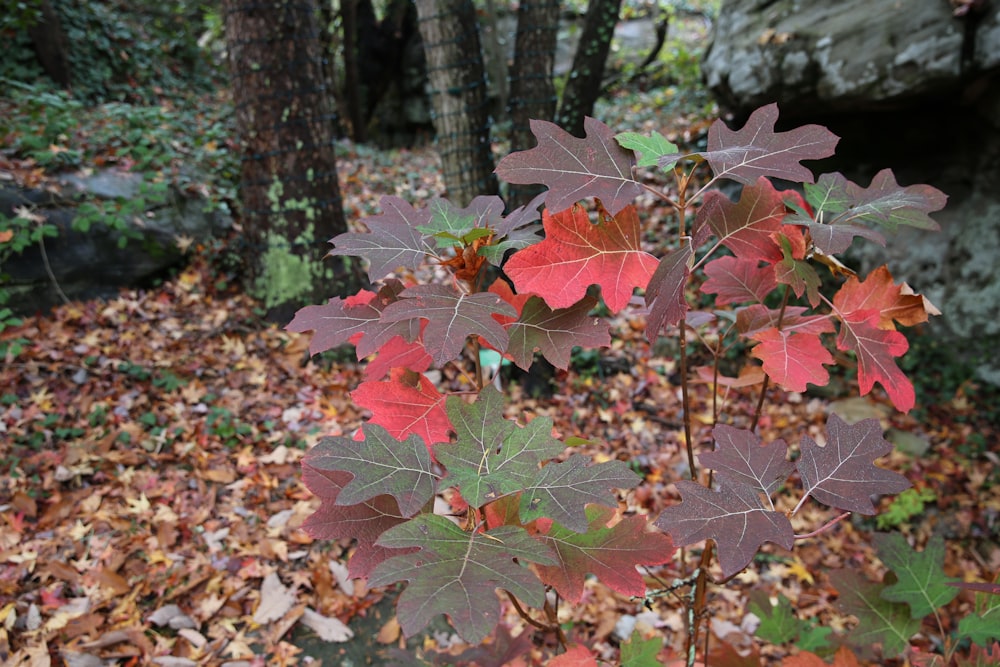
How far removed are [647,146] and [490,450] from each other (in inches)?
19.9

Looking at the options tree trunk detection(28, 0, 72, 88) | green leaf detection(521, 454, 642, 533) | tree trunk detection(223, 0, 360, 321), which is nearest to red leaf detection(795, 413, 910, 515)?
green leaf detection(521, 454, 642, 533)

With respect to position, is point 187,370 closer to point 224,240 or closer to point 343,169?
point 224,240

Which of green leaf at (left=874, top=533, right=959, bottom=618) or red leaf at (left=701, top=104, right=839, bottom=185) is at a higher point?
red leaf at (left=701, top=104, right=839, bottom=185)

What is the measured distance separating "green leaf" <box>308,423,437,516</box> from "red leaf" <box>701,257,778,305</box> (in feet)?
2.30

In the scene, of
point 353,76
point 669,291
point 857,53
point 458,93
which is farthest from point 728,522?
point 353,76

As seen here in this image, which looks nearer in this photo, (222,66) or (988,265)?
(988,265)

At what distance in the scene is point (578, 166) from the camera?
0.91 metres

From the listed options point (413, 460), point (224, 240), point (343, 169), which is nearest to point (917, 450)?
point (413, 460)

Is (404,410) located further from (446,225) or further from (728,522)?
(728,522)

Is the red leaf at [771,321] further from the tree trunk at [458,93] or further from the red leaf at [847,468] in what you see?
the tree trunk at [458,93]

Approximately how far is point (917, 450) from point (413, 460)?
13.4 feet

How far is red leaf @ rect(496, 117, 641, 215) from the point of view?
879 millimetres

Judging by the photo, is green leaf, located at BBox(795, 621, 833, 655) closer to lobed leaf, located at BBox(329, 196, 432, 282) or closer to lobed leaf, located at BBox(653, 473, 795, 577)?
lobed leaf, located at BBox(653, 473, 795, 577)

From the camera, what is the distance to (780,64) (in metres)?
4.81
